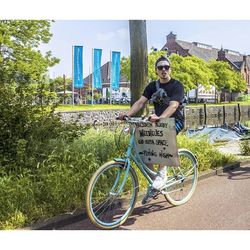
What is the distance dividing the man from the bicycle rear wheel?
0.30 meters

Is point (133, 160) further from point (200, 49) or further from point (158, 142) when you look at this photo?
point (200, 49)

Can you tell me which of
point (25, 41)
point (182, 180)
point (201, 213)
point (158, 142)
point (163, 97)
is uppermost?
point (25, 41)

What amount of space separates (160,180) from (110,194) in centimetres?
74

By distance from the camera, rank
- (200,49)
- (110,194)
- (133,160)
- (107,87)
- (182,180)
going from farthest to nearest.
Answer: (107,87), (200,49), (182,180), (133,160), (110,194)

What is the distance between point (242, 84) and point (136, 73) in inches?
457

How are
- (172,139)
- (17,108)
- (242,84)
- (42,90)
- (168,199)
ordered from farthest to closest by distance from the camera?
1. (242,84)
2. (42,90)
3. (17,108)
4. (168,199)
5. (172,139)

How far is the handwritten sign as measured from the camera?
14.1 feet

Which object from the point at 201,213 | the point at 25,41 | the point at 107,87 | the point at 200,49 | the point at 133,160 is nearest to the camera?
the point at 133,160

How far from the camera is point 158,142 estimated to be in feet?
14.3

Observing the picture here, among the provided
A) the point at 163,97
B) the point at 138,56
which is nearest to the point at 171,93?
the point at 163,97

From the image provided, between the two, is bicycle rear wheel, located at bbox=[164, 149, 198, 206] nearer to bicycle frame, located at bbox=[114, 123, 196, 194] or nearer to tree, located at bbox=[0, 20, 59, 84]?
bicycle frame, located at bbox=[114, 123, 196, 194]

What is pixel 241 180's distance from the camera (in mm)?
6289
